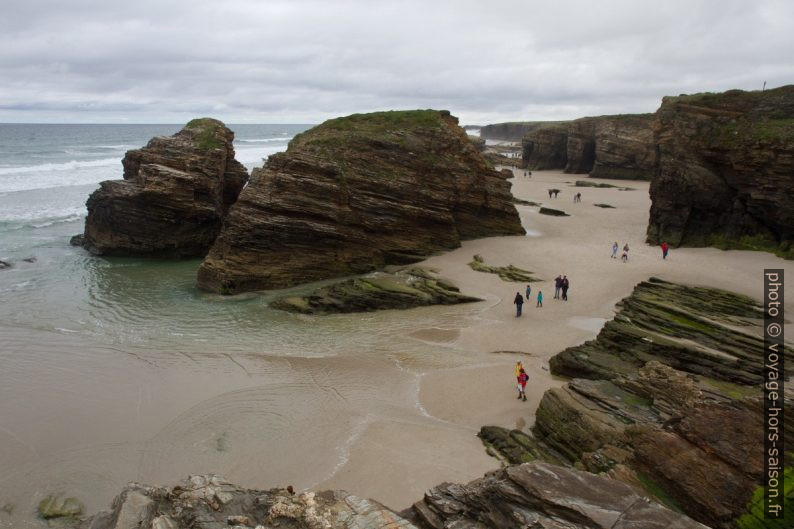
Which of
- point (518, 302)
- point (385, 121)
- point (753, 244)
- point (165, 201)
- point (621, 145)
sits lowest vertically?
point (518, 302)

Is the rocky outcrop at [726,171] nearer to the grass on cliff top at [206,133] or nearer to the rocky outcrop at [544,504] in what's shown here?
the rocky outcrop at [544,504]

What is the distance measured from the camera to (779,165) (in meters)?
27.1

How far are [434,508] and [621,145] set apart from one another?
67218mm

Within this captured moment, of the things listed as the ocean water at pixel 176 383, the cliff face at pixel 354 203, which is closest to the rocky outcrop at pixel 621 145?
the cliff face at pixel 354 203

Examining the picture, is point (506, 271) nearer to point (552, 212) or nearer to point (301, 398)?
point (301, 398)

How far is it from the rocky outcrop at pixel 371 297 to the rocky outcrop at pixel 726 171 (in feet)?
52.7

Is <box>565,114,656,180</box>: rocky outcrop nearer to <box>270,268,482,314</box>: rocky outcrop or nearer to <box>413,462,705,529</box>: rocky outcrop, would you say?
<box>270,268,482,314</box>: rocky outcrop

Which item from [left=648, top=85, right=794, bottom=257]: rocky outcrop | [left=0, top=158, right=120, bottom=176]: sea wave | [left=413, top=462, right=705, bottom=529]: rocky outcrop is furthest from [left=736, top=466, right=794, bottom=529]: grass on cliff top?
[left=0, top=158, right=120, bottom=176]: sea wave

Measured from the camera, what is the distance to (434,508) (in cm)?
801

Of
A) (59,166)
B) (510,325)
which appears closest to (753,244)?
(510,325)

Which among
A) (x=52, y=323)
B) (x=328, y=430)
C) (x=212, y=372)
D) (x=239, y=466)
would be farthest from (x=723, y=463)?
(x=52, y=323)

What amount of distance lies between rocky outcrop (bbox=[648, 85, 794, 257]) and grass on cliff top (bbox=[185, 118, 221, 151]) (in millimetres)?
27482

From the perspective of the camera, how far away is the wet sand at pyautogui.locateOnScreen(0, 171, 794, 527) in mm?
12414

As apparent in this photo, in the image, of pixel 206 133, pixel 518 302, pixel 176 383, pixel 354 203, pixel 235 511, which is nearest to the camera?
pixel 235 511
